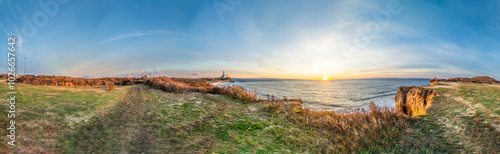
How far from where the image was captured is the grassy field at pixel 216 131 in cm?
470

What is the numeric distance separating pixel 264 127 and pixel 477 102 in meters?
8.01

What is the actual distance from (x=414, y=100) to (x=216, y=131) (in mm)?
10512

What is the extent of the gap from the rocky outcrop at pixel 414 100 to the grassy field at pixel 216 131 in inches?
29.9

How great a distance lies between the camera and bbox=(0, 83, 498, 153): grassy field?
4695 mm

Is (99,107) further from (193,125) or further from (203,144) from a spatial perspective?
(203,144)

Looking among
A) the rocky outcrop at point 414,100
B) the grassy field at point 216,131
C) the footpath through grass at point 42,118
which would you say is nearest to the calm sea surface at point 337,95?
the rocky outcrop at point 414,100

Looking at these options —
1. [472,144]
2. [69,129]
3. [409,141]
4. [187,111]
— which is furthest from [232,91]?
[472,144]

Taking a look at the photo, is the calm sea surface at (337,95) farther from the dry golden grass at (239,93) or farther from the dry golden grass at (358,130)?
the dry golden grass at (239,93)

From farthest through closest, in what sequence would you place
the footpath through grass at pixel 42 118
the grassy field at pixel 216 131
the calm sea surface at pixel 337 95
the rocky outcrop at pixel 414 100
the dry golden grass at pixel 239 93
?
the calm sea surface at pixel 337 95 < the dry golden grass at pixel 239 93 < the rocky outcrop at pixel 414 100 < the grassy field at pixel 216 131 < the footpath through grass at pixel 42 118

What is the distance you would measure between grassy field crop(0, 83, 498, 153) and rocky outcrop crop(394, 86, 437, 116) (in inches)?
29.9

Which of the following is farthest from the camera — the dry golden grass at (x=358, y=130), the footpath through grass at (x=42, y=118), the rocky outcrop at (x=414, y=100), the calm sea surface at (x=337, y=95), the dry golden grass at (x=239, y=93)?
the calm sea surface at (x=337, y=95)

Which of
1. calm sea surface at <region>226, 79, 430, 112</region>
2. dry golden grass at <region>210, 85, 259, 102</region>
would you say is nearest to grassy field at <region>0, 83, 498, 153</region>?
calm sea surface at <region>226, 79, 430, 112</region>

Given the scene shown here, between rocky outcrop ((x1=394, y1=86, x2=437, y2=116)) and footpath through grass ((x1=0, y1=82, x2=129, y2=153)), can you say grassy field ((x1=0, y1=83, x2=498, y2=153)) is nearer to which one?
footpath through grass ((x1=0, y1=82, x2=129, y2=153))

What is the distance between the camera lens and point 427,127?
576 cm
